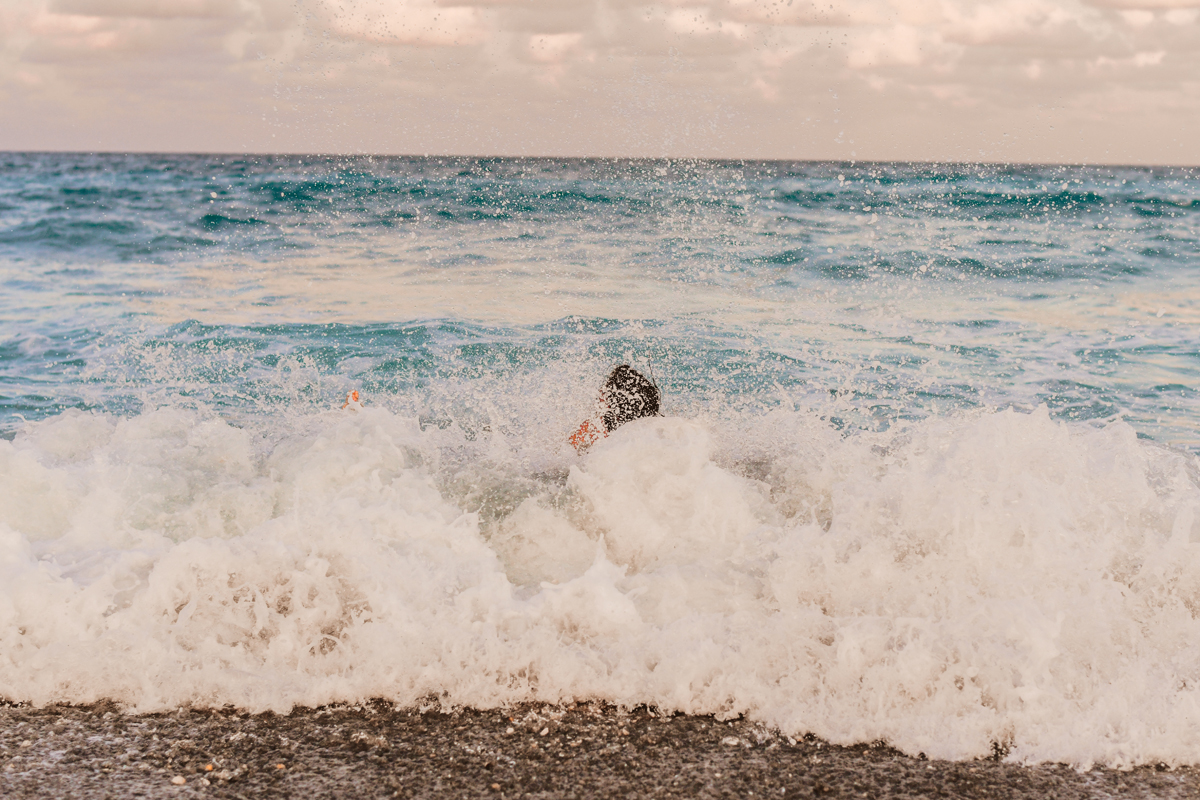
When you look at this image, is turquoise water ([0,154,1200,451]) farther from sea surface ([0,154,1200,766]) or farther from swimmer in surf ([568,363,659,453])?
swimmer in surf ([568,363,659,453])

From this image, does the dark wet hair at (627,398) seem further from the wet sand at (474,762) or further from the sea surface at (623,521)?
the wet sand at (474,762)

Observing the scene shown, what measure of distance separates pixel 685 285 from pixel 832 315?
199 cm

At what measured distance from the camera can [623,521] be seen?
13.5ft

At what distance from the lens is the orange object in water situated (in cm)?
483

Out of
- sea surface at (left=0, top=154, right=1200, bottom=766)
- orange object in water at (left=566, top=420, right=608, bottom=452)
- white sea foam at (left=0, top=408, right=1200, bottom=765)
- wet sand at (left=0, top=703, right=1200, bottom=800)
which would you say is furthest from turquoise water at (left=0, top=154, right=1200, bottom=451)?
wet sand at (left=0, top=703, right=1200, bottom=800)

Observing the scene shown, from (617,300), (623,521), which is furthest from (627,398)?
(617,300)

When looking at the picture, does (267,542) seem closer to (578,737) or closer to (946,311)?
(578,737)

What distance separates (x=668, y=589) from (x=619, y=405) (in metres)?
1.57

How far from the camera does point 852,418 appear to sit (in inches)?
254

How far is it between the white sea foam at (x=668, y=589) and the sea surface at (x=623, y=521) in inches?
0.5

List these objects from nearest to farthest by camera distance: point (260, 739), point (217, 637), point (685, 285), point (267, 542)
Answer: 1. point (260, 739)
2. point (217, 637)
3. point (267, 542)
4. point (685, 285)

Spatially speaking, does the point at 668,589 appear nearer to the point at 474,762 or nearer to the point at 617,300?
the point at 474,762

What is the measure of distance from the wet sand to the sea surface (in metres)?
0.09

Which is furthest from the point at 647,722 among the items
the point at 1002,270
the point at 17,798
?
the point at 1002,270
